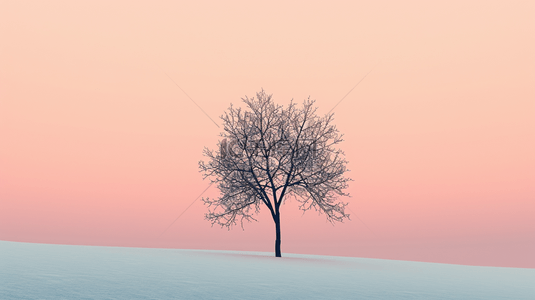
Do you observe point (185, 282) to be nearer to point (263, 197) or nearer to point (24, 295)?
point (24, 295)

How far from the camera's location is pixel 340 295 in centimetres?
1170

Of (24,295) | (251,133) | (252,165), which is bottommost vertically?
(24,295)

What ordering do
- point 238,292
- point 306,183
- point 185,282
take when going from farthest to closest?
point 306,183 → point 185,282 → point 238,292

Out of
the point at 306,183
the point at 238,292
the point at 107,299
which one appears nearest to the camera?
the point at 107,299

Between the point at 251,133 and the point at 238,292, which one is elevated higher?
the point at 251,133

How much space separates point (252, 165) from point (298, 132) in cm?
383

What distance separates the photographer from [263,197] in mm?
29578

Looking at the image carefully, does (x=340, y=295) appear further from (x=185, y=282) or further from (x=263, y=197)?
(x=263, y=197)

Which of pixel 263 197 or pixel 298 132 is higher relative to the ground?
pixel 298 132

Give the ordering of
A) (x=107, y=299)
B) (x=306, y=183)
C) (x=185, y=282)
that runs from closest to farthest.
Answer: (x=107, y=299) → (x=185, y=282) → (x=306, y=183)

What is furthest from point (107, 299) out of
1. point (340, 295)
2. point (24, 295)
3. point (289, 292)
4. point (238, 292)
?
point (340, 295)

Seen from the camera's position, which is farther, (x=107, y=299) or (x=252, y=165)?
(x=252, y=165)

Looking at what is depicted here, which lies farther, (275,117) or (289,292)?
(275,117)

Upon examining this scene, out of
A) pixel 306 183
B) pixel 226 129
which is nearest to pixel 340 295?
pixel 306 183
